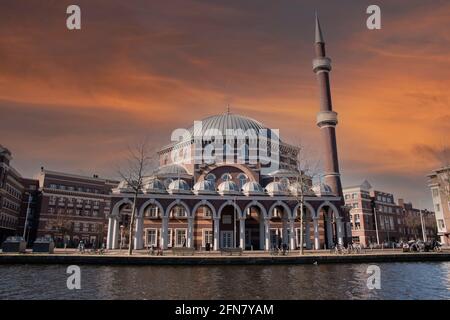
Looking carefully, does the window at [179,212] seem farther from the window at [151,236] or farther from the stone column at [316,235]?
the stone column at [316,235]

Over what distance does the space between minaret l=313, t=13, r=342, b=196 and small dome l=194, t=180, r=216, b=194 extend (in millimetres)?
20303

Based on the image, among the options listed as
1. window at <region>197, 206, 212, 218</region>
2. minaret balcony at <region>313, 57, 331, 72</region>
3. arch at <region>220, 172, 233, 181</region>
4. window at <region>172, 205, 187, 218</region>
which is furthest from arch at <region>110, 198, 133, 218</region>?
minaret balcony at <region>313, 57, 331, 72</region>

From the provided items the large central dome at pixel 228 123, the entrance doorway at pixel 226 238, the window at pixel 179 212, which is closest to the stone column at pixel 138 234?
the window at pixel 179 212

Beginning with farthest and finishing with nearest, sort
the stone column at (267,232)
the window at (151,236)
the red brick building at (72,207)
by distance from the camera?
A: the red brick building at (72,207) < the window at (151,236) < the stone column at (267,232)

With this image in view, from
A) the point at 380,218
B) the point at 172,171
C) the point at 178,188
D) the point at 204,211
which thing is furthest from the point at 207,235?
the point at 380,218

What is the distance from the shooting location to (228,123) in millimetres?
72625

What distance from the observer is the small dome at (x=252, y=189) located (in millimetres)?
52906

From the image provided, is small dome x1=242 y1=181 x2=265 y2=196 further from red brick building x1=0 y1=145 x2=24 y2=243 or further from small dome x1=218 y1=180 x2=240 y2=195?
red brick building x1=0 y1=145 x2=24 y2=243

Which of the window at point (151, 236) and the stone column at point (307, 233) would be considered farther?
the window at point (151, 236)

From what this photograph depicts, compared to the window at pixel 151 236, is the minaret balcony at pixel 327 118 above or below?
above

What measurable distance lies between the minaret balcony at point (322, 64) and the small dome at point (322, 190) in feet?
72.4

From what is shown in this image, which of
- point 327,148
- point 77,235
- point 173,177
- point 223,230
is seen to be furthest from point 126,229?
point 327,148

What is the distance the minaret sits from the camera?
58.7m

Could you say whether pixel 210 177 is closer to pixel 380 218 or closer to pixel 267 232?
pixel 267 232
